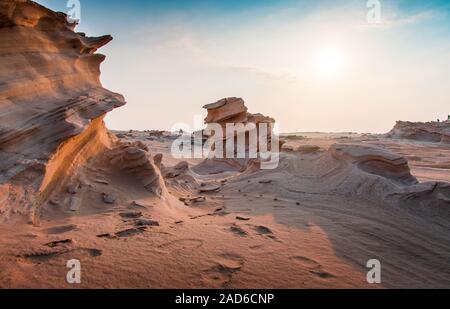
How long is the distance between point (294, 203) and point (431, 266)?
2.68 metres

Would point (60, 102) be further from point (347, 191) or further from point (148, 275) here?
point (347, 191)

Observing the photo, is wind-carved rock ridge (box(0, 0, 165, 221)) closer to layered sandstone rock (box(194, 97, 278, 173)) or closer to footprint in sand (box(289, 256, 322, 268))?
footprint in sand (box(289, 256, 322, 268))

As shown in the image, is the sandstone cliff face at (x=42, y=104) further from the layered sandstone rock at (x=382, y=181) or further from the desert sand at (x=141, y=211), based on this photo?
the layered sandstone rock at (x=382, y=181)

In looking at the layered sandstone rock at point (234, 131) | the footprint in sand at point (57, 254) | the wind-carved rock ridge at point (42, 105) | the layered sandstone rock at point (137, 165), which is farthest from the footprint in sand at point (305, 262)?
the layered sandstone rock at point (234, 131)

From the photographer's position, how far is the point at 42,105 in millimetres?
4496

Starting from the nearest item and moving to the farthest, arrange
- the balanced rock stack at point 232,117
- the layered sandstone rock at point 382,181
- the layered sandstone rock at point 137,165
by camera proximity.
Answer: the layered sandstone rock at point 382,181 < the layered sandstone rock at point 137,165 < the balanced rock stack at point 232,117

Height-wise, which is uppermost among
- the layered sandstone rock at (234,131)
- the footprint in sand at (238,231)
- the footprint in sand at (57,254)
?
the layered sandstone rock at (234,131)

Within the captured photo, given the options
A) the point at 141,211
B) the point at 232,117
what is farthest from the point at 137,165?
the point at 232,117

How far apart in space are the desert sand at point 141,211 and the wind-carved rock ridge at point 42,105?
0.02m

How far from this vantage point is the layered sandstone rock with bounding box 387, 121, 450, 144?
74.2 ft

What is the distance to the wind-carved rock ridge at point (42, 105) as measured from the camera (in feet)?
12.4

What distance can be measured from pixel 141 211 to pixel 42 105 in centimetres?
211
